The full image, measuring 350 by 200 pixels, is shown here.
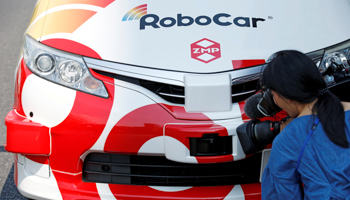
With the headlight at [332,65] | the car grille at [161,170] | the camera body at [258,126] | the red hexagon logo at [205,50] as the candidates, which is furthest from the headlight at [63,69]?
the headlight at [332,65]

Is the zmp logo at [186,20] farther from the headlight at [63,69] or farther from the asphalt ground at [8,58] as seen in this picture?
the asphalt ground at [8,58]

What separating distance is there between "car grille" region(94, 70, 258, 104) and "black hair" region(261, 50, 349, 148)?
62 cm

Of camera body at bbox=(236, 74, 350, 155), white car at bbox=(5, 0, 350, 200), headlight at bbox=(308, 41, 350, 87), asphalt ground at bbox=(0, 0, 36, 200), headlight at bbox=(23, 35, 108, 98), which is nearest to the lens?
camera body at bbox=(236, 74, 350, 155)

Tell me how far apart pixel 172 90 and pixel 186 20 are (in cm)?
48

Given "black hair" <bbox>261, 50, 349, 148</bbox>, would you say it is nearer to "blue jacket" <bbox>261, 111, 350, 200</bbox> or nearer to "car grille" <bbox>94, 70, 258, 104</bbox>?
"blue jacket" <bbox>261, 111, 350, 200</bbox>

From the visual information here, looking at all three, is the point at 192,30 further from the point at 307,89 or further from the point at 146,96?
the point at 307,89

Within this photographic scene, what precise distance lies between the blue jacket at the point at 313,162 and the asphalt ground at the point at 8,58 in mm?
1948

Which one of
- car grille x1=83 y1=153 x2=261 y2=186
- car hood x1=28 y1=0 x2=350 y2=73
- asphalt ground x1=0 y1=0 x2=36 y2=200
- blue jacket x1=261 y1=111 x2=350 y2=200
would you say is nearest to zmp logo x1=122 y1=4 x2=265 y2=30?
car hood x1=28 y1=0 x2=350 y2=73

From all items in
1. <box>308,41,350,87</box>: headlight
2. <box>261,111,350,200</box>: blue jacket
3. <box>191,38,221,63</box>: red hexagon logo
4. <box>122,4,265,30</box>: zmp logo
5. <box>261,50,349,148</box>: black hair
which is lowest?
<box>261,111,350,200</box>: blue jacket

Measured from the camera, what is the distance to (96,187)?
2268 mm

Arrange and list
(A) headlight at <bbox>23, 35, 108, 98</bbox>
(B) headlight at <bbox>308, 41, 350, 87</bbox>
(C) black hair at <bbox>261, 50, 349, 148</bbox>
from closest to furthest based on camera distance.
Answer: (C) black hair at <bbox>261, 50, 349, 148</bbox>, (A) headlight at <bbox>23, 35, 108, 98</bbox>, (B) headlight at <bbox>308, 41, 350, 87</bbox>

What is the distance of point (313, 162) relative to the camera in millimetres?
1637

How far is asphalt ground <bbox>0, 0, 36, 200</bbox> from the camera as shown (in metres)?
3.06

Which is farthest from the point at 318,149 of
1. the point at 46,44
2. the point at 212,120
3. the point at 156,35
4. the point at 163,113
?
the point at 46,44
